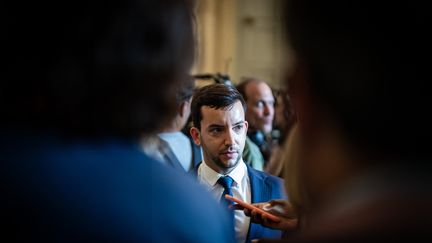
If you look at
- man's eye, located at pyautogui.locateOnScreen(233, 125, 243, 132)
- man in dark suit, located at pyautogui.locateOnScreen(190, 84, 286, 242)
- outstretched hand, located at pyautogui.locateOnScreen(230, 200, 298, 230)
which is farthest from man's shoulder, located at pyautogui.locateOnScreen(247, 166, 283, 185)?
outstretched hand, located at pyautogui.locateOnScreen(230, 200, 298, 230)

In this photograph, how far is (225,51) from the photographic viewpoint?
21.2 ft

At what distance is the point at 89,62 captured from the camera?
2.10 feet

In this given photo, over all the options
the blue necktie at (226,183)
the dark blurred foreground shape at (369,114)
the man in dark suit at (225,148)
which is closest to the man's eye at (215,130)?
the man in dark suit at (225,148)

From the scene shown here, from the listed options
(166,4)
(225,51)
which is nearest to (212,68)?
(225,51)

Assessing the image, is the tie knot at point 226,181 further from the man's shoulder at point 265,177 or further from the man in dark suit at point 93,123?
the man in dark suit at point 93,123

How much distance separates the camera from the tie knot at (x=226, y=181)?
1.76m

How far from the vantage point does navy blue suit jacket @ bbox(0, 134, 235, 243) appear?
1.96 ft

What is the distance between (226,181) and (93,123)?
1.14 m

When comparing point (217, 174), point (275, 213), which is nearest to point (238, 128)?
point (217, 174)

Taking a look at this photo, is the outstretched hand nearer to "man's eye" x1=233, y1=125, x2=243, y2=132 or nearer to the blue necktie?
the blue necktie

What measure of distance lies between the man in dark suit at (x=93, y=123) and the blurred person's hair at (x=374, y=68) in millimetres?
170

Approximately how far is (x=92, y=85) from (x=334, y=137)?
10.9 inches

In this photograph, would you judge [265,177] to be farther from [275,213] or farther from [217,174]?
[275,213]

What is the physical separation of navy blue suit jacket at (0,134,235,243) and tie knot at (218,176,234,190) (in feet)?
3.64
